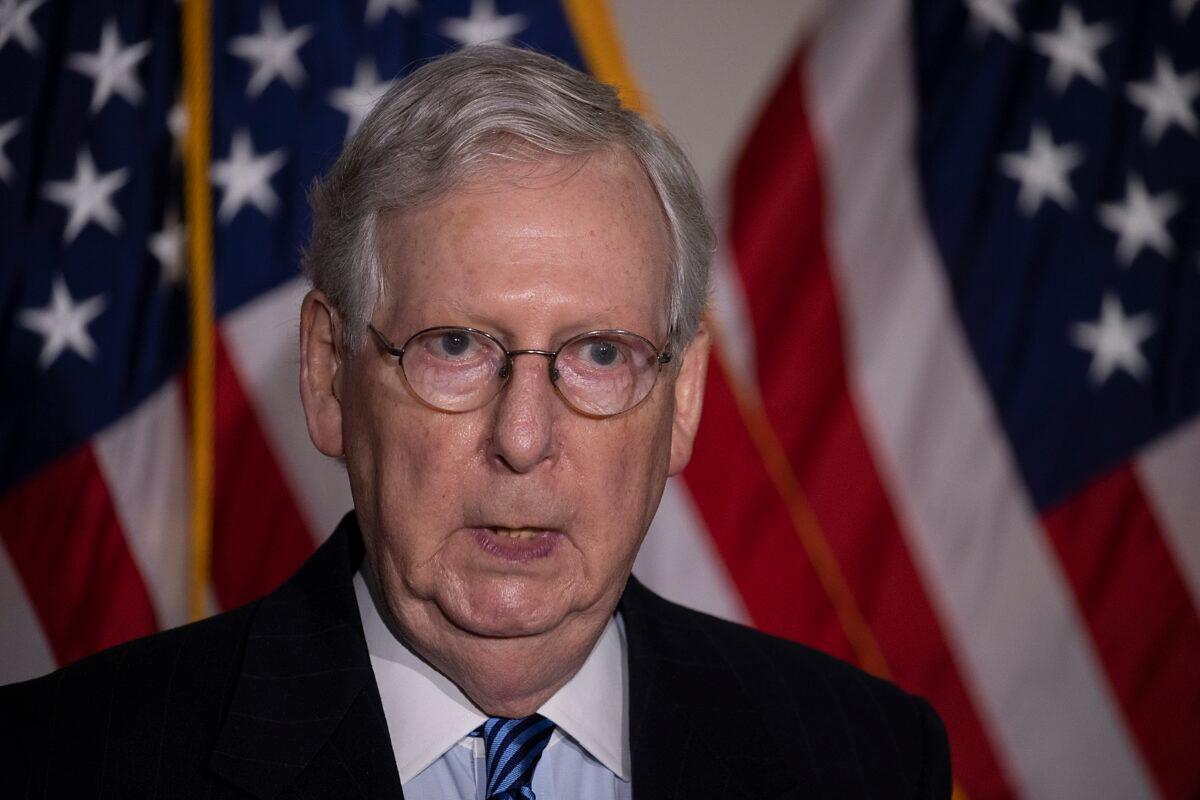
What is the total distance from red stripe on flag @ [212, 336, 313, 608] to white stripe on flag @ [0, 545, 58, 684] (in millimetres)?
396

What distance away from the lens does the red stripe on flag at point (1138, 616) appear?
3.19m

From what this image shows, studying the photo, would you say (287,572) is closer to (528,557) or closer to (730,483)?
(730,483)

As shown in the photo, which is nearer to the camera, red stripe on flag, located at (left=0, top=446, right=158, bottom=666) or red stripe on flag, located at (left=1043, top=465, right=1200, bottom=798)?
red stripe on flag, located at (left=0, top=446, right=158, bottom=666)

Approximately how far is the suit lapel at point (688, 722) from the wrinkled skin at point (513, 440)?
7.5 inches

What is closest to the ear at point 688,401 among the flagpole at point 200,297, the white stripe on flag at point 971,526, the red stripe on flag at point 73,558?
the white stripe on flag at point 971,526

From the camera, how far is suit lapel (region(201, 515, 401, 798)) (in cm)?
166

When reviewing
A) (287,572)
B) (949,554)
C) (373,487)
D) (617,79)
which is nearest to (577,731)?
(373,487)

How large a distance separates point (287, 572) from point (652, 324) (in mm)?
1633

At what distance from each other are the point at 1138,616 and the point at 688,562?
42.2 inches

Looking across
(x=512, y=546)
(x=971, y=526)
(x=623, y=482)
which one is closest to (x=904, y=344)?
(x=971, y=526)

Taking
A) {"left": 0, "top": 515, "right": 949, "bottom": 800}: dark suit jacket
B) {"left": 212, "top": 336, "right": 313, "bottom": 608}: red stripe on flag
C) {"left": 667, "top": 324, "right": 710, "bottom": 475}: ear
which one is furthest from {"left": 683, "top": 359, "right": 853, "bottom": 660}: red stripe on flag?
{"left": 667, "top": 324, "right": 710, "bottom": 475}: ear

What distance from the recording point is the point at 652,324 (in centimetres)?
171

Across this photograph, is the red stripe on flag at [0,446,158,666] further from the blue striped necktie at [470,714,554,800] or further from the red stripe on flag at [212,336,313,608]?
the blue striped necktie at [470,714,554,800]

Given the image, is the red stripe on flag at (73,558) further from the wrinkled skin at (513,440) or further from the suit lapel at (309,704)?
the wrinkled skin at (513,440)
